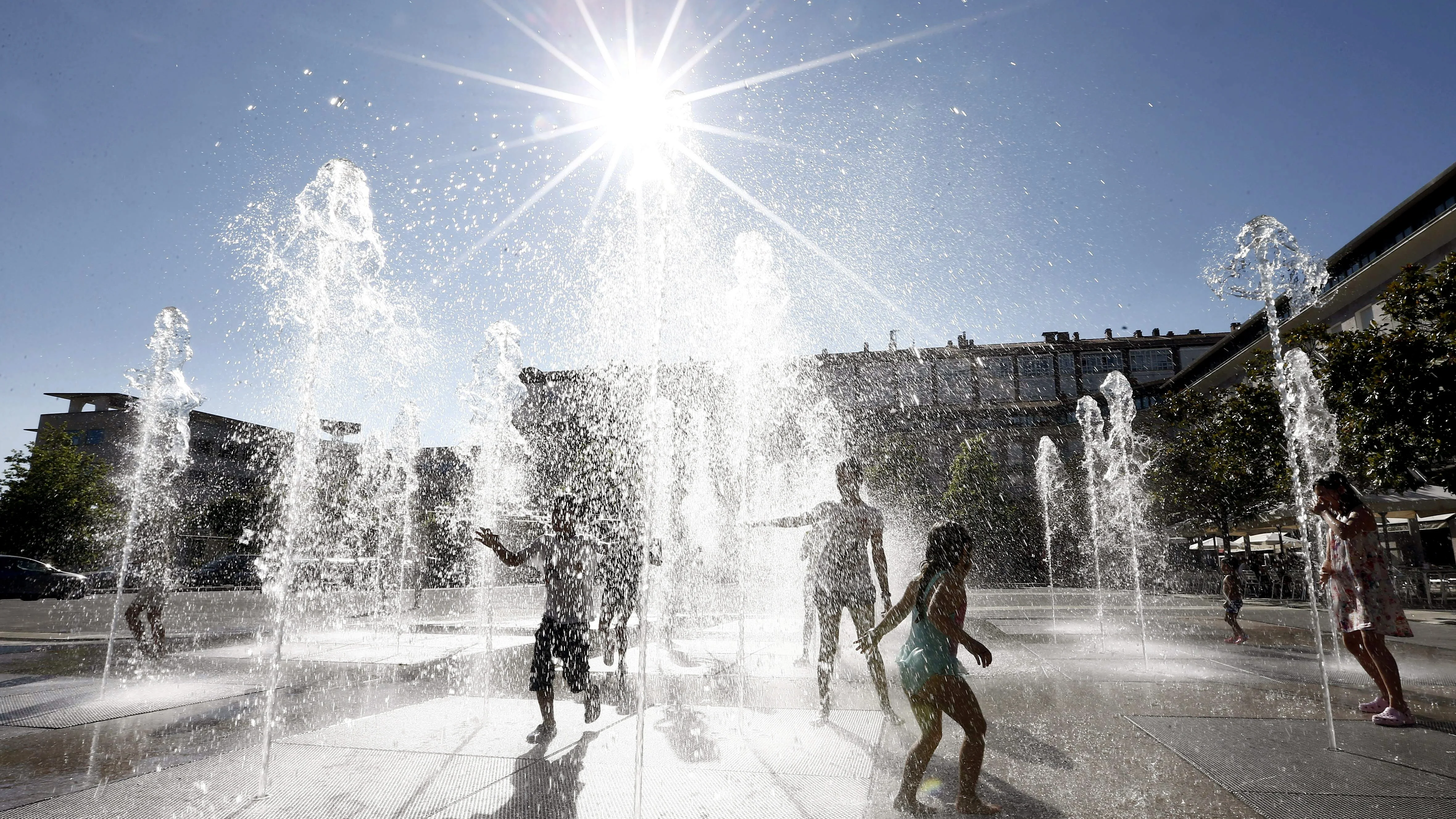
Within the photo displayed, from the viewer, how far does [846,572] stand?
5.35 m

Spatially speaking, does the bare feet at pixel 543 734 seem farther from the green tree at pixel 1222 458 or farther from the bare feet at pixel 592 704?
the green tree at pixel 1222 458

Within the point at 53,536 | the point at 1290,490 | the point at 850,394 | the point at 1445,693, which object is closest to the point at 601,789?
the point at 1445,693

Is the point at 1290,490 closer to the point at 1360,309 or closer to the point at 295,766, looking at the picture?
the point at 1360,309

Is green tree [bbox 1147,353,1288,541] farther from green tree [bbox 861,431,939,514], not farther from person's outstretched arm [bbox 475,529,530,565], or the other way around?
person's outstretched arm [bbox 475,529,530,565]

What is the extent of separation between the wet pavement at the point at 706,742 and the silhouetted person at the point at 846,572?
1.15 feet

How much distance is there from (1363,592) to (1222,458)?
19343 millimetres

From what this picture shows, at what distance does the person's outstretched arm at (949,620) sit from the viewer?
341 centimetres

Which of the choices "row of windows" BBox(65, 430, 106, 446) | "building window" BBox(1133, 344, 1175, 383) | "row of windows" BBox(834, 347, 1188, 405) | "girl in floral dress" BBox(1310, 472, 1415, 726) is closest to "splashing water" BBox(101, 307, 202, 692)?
"girl in floral dress" BBox(1310, 472, 1415, 726)

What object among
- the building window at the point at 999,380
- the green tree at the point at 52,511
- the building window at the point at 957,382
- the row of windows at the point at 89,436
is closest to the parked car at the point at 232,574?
the green tree at the point at 52,511

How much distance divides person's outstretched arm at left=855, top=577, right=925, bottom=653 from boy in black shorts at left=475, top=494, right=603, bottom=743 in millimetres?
1967

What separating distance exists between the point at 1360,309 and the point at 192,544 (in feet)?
167

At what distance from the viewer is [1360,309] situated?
2761 cm

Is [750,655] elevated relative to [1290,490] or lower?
lower

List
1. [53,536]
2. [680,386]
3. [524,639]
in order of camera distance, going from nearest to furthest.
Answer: [524,639] → [680,386] → [53,536]
